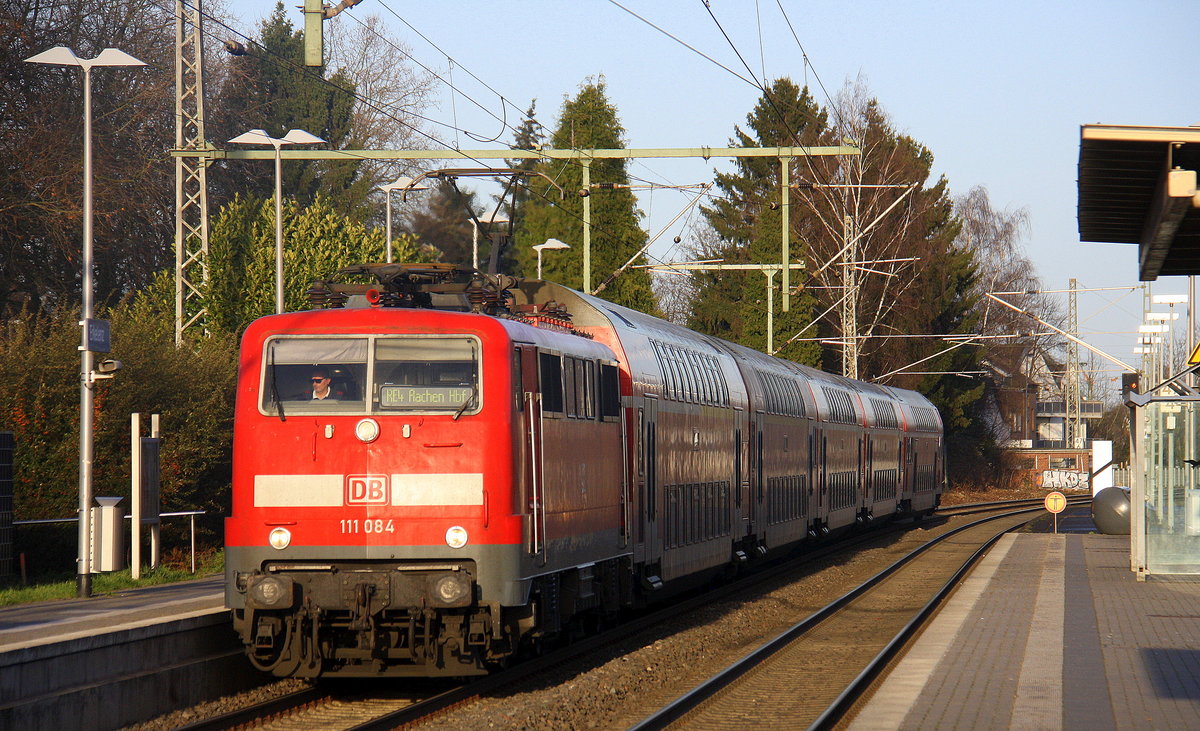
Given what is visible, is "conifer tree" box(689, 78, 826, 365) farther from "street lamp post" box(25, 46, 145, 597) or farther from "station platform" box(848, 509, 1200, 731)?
"street lamp post" box(25, 46, 145, 597)

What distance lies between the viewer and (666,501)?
17.0m

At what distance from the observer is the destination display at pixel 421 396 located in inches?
455

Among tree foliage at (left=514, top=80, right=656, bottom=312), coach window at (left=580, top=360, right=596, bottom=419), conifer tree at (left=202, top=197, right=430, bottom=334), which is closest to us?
coach window at (left=580, top=360, right=596, bottom=419)

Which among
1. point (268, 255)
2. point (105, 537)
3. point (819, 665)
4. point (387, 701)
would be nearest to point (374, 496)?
point (387, 701)

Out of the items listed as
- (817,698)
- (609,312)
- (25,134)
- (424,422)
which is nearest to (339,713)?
(424,422)

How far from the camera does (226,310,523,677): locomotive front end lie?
11.2 metres

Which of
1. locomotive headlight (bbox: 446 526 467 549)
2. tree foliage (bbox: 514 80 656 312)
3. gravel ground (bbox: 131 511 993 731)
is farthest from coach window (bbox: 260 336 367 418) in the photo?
tree foliage (bbox: 514 80 656 312)

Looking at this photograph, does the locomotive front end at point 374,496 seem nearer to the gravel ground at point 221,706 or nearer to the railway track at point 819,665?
the gravel ground at point 221,706

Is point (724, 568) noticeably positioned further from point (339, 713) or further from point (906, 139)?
point (906, 139)

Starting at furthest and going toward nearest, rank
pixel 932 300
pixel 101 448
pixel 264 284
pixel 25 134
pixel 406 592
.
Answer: pixel 932 300 < pixel 25 134 < pixel 264 284 < pixel 101 448 < pixel 406 592

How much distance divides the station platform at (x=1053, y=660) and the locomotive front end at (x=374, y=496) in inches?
121

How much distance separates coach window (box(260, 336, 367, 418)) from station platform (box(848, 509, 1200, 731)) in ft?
14.8

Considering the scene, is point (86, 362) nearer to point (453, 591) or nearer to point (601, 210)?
point (453, 591)

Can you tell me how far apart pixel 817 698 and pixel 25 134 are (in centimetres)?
2606
